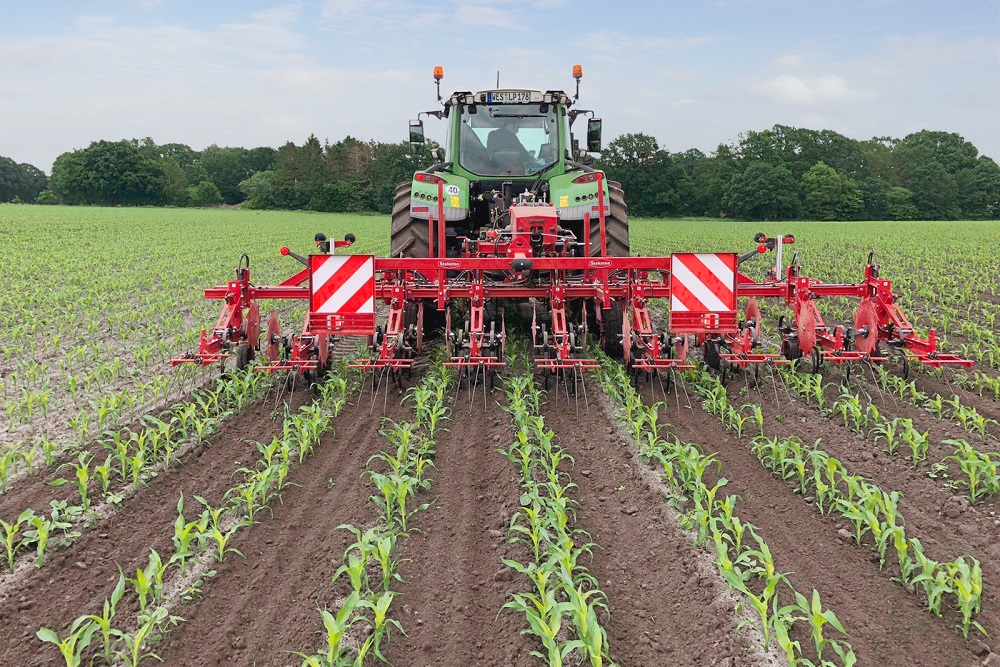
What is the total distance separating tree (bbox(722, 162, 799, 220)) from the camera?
48.8 m

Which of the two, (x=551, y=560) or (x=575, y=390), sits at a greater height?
(x=575, y=390)

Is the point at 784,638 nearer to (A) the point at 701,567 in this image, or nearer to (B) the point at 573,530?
(A) the point at 701,567

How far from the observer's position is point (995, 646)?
98.0 inches

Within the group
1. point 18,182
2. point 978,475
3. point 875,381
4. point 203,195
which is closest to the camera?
point 978,475

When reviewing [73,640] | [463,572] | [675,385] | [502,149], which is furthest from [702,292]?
[73,640]

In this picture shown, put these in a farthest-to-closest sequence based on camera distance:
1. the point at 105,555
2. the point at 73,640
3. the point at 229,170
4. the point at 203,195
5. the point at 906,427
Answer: the point at 229,170, the point at 203,195, the point at 906,427, the point at 105,555, the point at 73,640

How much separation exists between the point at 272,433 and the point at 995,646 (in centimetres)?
392

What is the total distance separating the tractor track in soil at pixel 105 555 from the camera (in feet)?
8.66

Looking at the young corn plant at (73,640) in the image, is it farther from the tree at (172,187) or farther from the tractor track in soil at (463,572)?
the tree at (172,187)

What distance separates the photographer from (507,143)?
786 cm

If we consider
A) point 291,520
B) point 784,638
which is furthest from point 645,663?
point 291,520

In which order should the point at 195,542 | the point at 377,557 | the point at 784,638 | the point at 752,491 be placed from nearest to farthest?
the point at 784,638 < the point at 377,557 < the point at 195,542 < the point at 752,491

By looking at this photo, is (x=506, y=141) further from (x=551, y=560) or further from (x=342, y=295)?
(x=551, y=560)

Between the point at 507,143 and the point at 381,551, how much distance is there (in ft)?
19.2
